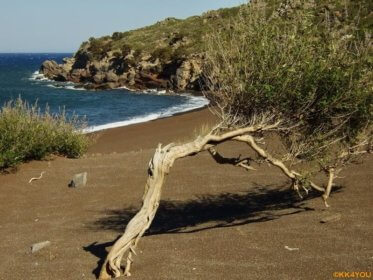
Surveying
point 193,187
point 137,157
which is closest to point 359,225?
point 193,187

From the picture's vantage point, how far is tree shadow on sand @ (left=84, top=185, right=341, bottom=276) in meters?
10.4

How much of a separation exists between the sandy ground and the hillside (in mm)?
35773

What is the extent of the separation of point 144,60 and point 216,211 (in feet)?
192

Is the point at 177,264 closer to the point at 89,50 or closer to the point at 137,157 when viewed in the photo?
the point at 137,157

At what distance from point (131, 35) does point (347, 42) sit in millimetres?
83975

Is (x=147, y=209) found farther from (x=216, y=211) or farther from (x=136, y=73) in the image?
(x=136, y=73)

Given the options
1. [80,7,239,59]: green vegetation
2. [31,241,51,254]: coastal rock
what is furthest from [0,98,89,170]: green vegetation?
[80,7,239,59]: green vegetation

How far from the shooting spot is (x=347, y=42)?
10211mm

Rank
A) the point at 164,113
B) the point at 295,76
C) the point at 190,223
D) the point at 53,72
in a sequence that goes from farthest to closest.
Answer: the point at 53,72 < the point at 164,113 < the point at 190,223 < the point at 295,76

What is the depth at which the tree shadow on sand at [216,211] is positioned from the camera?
1040 cm

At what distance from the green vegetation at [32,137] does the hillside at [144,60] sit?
32476 mm

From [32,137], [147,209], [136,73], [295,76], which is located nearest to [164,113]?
[32,137]

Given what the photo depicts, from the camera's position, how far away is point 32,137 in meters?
16.4

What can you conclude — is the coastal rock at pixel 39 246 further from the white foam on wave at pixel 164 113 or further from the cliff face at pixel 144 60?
the cliff face at pixel 144 60
